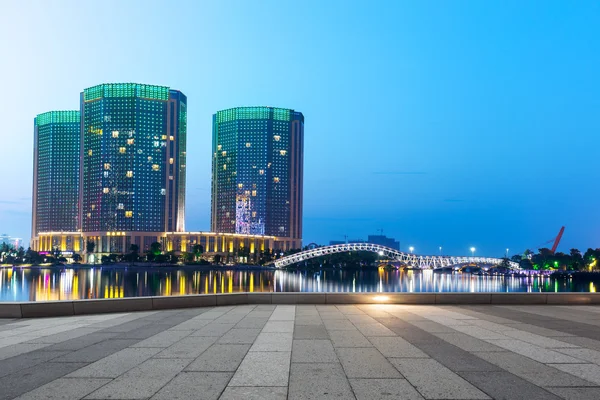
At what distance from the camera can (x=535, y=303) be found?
24156mm

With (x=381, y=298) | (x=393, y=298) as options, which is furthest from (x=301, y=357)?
(x=393, y=298)

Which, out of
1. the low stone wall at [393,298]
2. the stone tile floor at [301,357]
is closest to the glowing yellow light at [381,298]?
Answer: the low stone wall at [393,298]

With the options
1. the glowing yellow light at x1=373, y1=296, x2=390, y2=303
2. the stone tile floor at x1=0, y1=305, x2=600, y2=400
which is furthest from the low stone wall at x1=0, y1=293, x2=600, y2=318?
the stone tile floor at x1=0, y1=305, x2=600, y2=400

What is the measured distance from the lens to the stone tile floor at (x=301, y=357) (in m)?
8.91

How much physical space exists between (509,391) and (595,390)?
63.4 inches

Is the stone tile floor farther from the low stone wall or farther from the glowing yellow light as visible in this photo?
the glowing yellow light

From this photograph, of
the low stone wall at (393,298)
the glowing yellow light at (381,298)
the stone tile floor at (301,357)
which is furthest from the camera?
the glowing yellow light at (381,298)

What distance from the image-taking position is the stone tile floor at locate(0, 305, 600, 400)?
351 inches

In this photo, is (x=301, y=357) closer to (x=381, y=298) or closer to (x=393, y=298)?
(x=381, y=298)

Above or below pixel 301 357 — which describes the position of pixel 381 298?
below

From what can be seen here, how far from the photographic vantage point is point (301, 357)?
11.6m

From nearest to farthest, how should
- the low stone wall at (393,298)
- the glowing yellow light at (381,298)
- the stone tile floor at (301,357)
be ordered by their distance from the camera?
the stone tile floor at (301,357)
the low stone wall at (393,298)
the glowing yellow light at (381,298)

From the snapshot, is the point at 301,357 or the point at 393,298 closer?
the point at 301,357

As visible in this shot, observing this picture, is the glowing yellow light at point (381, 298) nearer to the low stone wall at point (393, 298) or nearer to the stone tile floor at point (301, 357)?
the low stone wall at point (393, 298)
